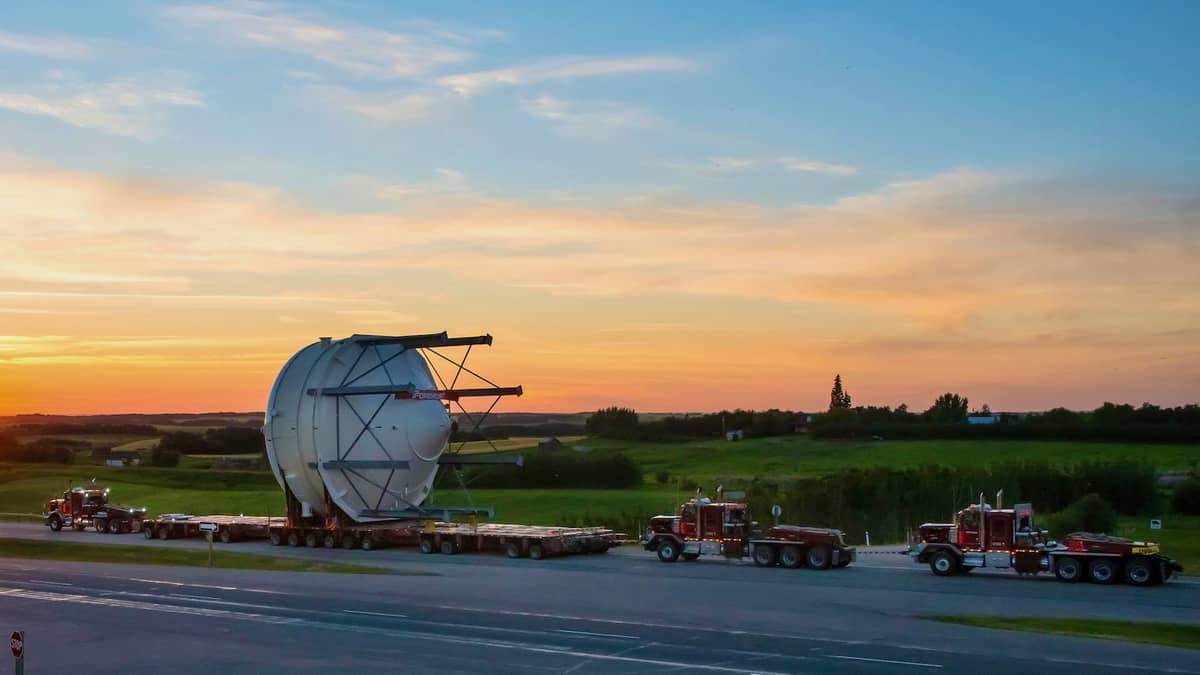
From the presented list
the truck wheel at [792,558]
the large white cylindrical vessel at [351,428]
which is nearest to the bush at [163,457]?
the large white cylindrical vessel at [351,428]

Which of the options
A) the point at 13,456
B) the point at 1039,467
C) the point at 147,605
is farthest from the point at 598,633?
the point at 13,456

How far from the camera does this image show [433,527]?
48.3m

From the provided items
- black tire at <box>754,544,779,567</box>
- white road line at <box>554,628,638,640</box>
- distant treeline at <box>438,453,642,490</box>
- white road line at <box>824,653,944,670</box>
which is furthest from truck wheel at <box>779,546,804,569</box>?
distant treeline at <box>438,453,642,490</box>

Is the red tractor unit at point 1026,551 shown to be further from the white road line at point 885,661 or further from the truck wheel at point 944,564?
the white road line at point 885,661

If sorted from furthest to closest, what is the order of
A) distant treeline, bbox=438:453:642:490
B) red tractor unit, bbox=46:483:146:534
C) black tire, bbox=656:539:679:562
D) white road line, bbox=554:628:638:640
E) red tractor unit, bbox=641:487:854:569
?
distant treeline, bbox=438:453:642:490
red tractor unit, bbox=46:483:146:534
black tire, bbox=656:539:679:562
red tractor unit, bbox=641:487:854:569
white road line, bbox=554:628:638:640

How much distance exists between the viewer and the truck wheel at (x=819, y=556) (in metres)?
39.8

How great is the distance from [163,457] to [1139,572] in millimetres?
96955

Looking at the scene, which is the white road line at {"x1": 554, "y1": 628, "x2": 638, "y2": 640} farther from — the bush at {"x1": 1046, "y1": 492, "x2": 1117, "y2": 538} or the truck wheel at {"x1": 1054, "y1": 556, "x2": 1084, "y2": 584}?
the bush at {"x1": 1046, "y1": 492, "x2": 1117, "y2": 538}

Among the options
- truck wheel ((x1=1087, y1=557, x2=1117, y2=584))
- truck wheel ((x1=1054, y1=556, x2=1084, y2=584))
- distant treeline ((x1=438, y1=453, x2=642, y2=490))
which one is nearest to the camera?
truck wheel ((x1=1087, y1=557, x2=1117, y2=584))

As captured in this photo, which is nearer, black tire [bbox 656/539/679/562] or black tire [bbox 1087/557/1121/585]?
black tire [bbox 1087/557/1121/585]

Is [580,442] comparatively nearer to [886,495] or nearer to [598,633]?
[886,495]

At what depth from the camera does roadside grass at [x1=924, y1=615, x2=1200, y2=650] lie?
2566 cm

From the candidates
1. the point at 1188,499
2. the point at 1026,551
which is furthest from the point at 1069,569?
the point at 1188,499

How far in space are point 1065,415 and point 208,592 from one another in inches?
3928
